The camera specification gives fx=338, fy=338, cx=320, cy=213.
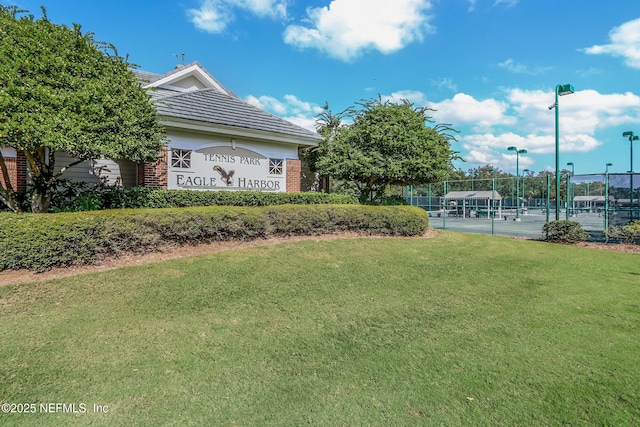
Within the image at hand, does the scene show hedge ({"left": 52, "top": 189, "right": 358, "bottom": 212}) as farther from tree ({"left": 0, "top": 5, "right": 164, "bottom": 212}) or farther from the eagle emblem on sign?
the eagle emblem on sign

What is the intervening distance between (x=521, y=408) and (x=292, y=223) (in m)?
6.48

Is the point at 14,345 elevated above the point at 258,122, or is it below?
below

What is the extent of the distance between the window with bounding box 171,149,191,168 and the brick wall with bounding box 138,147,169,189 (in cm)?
21

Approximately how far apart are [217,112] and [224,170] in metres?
1.93

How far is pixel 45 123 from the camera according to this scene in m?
5.34

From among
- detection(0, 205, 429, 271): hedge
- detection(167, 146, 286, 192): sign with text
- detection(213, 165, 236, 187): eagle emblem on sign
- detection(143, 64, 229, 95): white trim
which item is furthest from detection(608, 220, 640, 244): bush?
detection(143, 64, 229, 95): white trim

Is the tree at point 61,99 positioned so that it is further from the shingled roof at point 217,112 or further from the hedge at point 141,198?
the shingled roof at point 217,112

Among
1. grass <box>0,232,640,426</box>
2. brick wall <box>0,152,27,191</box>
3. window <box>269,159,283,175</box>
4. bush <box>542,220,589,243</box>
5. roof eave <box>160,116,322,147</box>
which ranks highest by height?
roof eave <box>160,116,322,147</box>

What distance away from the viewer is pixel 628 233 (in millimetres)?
10594

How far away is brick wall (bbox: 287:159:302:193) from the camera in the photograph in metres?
12.3

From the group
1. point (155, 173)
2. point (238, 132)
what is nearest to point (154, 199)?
point (155, 173)

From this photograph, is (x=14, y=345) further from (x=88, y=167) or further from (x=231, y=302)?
(x=88, y=167)

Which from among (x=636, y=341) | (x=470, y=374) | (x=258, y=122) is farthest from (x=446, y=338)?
(x=258, y=122)

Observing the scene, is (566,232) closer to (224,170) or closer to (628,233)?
(628,233)
